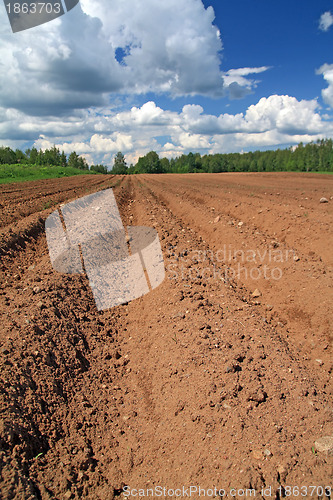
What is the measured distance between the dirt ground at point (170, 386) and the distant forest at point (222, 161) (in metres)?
61.8

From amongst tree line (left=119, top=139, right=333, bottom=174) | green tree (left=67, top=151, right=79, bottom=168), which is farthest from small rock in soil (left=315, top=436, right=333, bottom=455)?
green tree (left=67, top=151, right=79, bottom=168)

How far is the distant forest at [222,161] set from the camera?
66.0 m

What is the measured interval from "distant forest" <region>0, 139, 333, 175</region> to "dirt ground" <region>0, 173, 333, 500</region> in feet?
203

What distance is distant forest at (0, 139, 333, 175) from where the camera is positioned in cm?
6600

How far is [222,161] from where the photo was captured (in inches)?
3282

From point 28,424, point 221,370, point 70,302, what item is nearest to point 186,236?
point 70,302

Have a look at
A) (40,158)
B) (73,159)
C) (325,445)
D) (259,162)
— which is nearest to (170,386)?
(325,445)

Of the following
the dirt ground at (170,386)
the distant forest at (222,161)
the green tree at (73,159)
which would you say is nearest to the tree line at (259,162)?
the distant forest at (222,161)

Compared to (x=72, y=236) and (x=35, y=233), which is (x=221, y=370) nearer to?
(x=72, y=236)

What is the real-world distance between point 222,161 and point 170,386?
283 ft

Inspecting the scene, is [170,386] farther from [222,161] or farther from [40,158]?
[222,161]

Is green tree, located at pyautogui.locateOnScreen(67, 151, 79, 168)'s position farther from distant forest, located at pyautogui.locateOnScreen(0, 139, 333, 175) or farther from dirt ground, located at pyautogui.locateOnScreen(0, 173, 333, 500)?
dirt ground, located at pyautogui.locateOnScreen(0, 173, 333, 500)

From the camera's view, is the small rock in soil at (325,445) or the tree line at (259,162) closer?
the small rock in soil at (325,445)

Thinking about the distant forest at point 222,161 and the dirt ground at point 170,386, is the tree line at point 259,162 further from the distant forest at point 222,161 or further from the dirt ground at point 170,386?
the dirt ground at point 170,386
